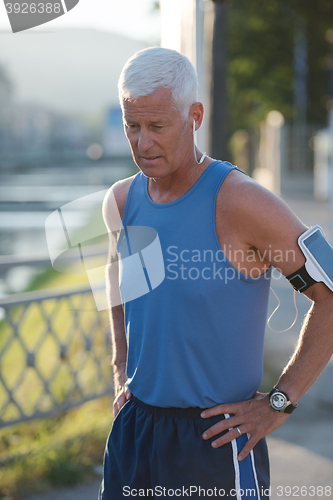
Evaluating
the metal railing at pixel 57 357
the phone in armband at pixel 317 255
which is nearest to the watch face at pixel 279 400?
the phone in armband at pixel 317 255

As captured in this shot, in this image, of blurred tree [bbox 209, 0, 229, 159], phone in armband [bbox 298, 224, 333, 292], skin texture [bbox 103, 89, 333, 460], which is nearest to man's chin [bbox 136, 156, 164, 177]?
skin texture [bbox 103, 89, 333, 460]

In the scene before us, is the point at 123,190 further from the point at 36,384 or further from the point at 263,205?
the point at 36,384

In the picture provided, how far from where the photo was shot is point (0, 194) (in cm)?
354

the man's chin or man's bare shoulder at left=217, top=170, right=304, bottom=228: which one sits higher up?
the man's chin

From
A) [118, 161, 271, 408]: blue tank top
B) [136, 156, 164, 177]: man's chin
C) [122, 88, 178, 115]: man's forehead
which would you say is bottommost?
[118, 161, 271, 408]: blue tank top

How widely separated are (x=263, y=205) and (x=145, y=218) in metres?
0.37

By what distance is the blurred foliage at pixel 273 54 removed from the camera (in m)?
20.2

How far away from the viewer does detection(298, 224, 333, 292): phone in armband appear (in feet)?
4.96

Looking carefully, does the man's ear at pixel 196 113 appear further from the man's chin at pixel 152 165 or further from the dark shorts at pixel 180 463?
the dark shorts at pixel 180 463

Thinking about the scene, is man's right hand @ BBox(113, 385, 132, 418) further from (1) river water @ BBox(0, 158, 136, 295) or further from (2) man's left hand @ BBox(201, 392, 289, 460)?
(1) river water @ BBox(0, 158, 136, 295)

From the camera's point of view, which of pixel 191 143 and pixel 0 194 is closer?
pixel 191 143

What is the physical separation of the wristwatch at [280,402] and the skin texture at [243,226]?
0.01 metres

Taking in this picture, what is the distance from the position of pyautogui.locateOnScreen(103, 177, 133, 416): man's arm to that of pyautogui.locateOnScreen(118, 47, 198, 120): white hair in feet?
1.34

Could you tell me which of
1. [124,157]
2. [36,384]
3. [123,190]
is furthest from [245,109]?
[123,190]
